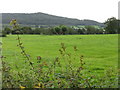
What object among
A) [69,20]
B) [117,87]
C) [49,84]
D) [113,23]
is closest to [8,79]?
[49,84]

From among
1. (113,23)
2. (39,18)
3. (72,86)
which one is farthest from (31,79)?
(39,18)

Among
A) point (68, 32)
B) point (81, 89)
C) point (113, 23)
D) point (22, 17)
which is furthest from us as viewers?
point (22, 17)

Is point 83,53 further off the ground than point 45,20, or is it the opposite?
point 45,20

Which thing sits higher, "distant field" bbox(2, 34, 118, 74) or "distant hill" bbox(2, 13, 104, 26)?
"distant hill" bbox(2, 13, 104, 26)

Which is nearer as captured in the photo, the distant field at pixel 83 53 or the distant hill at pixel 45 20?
the distant field at pixel 83 53

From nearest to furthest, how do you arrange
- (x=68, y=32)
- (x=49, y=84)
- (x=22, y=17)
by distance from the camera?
(x=49, y=84) → (x=68, y=32) → (x=22, y=17)

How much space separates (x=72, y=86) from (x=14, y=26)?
207 cm

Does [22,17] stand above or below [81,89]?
above

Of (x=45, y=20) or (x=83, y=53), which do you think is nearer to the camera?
(x=83, y=53)

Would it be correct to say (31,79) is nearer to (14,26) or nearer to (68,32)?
(14,26)

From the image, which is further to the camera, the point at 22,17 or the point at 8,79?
the point at 22,17

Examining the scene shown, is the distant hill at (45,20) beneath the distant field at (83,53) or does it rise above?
above

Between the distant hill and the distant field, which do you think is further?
the distant hill

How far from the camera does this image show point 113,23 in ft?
267
